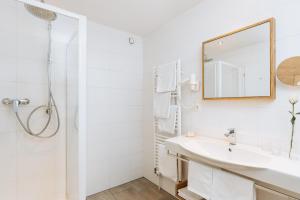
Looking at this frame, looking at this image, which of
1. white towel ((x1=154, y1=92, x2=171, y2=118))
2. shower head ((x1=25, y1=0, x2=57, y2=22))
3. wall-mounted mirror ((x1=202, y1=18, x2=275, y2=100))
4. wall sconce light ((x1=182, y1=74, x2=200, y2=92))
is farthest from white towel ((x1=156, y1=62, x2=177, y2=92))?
shower head ((x1=25, y1=0, x2=57, y2=22))

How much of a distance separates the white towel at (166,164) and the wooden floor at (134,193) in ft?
1.17

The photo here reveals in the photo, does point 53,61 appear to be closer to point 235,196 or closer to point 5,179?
point 5,179

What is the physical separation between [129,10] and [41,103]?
1.49 metres

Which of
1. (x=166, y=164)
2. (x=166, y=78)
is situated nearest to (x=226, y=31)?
(x=166, y=78)

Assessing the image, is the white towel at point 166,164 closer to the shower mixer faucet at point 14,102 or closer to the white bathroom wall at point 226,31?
the white bathroom wall at point 226,31

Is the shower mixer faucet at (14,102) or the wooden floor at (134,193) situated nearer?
the shower mixer faucet at (14,102)

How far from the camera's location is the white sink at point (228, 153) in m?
1.06

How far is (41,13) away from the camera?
1.52 metres

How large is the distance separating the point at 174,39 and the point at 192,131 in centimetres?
120

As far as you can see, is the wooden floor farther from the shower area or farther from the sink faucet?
the sink faucet

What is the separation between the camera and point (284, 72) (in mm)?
1166

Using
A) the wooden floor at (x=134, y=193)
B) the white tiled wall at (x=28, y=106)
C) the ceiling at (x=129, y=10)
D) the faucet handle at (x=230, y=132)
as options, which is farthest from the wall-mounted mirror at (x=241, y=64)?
the white tiled wall at (x=28, y=106)

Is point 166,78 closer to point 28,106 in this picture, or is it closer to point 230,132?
point 230,132

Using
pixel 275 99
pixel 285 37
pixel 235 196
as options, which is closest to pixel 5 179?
pixel 235 196
